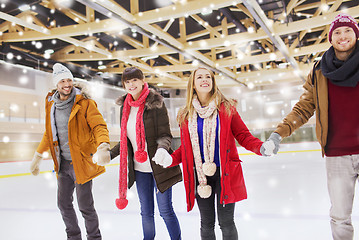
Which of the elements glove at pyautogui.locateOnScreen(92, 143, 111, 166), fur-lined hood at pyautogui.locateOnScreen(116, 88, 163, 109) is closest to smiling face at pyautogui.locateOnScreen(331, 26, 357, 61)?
fur-lined hood at pyautogui.locateOnScreen(116, 88, 163, 109)

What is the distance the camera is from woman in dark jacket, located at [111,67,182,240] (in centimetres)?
178

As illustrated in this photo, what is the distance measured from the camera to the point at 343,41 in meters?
1.42

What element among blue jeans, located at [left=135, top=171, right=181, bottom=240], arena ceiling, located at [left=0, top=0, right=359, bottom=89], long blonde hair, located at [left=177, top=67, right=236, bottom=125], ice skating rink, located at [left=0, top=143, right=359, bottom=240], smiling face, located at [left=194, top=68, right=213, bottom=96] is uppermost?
arena ceiling, located at [left=0, top=0, right=359, bottom=89]

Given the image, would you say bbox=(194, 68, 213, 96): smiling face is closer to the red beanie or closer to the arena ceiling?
the red beanie

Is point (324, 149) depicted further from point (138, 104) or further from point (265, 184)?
point (265, 184)

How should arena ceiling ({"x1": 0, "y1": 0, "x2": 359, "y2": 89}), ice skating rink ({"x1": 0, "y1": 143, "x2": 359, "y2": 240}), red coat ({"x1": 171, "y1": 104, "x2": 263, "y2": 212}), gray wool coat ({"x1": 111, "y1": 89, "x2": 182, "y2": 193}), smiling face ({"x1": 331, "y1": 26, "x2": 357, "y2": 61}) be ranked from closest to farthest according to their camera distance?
smiling face ({"x1": 331, "y1": 26, "x2": 357, "y2": 61})
red coat ({"x1": 171, "y1": 104, "x2": 263, "y2": 212})
gray wool coat ({"x1": 111, "y1": 89, "x2": 182, "y2": 193})
ice skating rink ({"x1": 0, "y1": 143, "x2": 359, "y2": 240})
arena ceiling ({"x1": 0, "y1": 0, "x2": 359, "y2": 89})

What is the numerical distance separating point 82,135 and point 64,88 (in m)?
0.33

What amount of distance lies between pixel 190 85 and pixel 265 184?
326 centimetres

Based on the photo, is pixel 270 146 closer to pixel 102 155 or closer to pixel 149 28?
pixel 102 155

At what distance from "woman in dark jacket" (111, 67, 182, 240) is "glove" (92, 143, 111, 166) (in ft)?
0.33

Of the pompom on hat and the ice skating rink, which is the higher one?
the pompom on hat

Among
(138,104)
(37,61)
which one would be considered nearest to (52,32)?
(37,61)

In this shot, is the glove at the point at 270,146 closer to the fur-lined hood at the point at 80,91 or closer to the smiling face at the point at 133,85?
the smiling face at the point at 133,85

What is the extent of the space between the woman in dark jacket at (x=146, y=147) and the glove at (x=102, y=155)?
10 cm
